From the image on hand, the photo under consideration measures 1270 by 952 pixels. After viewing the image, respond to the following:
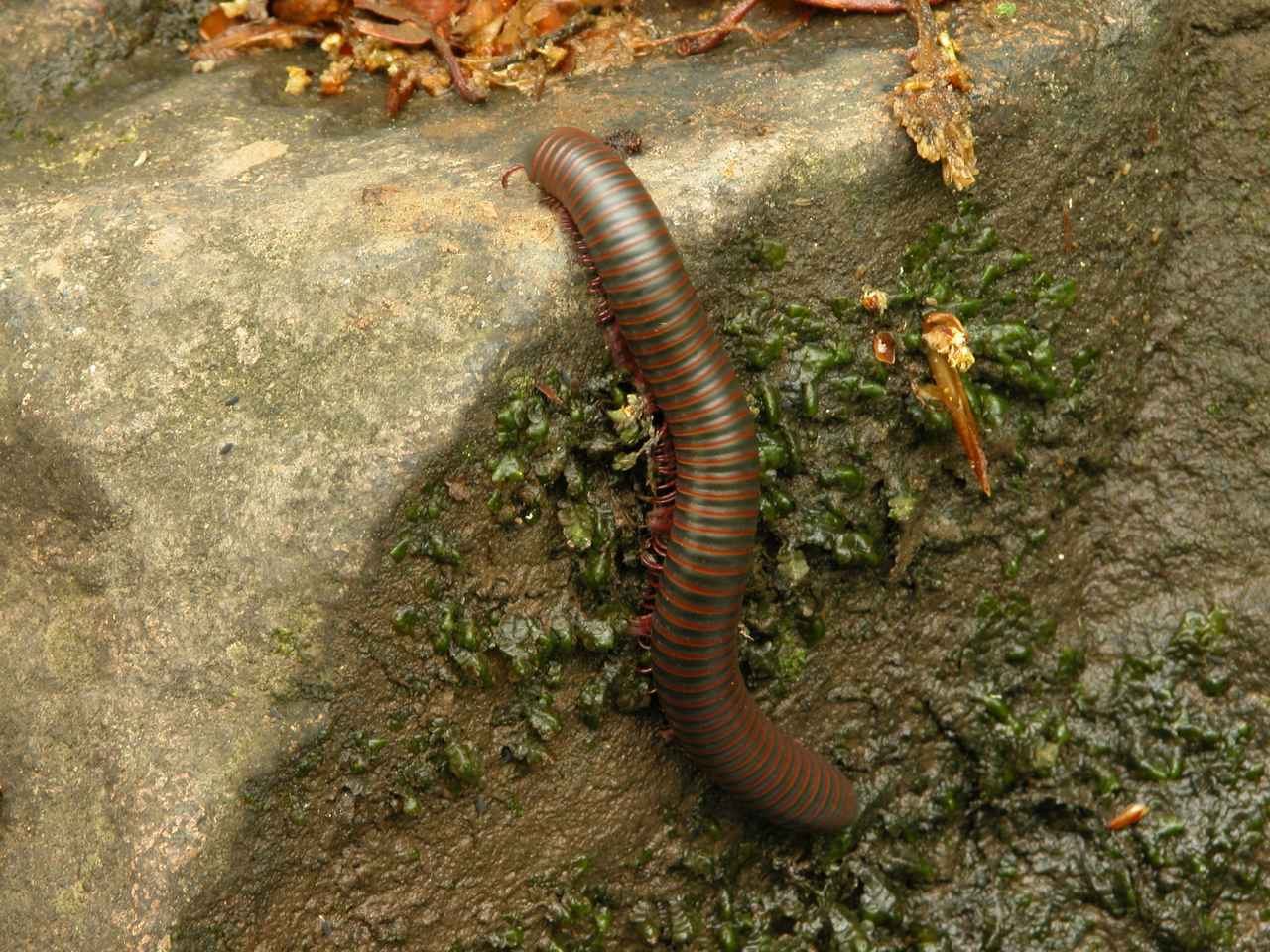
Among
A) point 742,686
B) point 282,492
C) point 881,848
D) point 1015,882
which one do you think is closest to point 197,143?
point 282,492

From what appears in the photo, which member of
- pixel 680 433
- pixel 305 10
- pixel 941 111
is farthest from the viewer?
pixel 305 10

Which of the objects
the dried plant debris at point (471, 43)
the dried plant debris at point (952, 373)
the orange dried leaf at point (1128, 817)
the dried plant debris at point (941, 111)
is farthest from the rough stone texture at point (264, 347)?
the orange dried leaf at point (1128, 817)

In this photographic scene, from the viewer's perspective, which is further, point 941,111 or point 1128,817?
point 1128,817

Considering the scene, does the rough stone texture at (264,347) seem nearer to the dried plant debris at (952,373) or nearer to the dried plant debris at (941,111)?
the dried plant debris at (941,111)

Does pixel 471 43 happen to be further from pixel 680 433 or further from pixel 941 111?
pixel 680 433

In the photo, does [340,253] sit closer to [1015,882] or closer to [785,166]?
[785,166]

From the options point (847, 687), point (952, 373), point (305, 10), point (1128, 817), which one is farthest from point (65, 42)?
point (1128, 817)

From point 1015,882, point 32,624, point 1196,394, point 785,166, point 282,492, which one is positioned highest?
point 785,166
